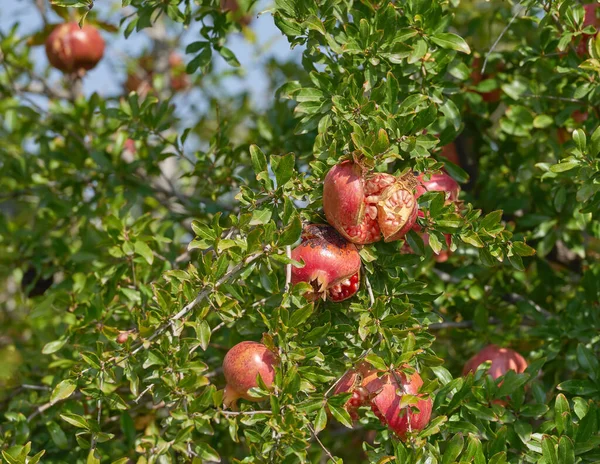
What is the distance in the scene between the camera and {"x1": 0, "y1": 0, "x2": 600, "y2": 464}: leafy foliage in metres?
1.24

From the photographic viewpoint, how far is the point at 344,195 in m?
1.19

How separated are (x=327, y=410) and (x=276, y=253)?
0.29m

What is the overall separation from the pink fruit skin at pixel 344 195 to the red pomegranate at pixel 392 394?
0.88 ft

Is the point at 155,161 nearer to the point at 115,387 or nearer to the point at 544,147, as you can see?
the point at 115,387

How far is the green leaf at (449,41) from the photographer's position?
1468 mm

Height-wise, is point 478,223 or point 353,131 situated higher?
point 353,131

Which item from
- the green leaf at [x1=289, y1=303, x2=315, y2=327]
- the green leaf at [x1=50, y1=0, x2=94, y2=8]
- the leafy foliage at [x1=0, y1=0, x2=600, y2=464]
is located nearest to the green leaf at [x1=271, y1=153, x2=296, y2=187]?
the leafy foliage at [x1=0, y1=0, x2=600, y2=464]

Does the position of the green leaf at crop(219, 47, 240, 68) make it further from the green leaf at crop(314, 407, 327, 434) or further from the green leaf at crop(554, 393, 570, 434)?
the green leaf at crop(554, 393, 570, 434)

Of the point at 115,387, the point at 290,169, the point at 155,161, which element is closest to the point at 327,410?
the point at 290,169

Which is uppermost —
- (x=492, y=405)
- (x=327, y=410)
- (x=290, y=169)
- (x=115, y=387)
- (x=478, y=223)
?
(x=290, y=169)

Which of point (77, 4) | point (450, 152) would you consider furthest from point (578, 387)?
point (77, 4)

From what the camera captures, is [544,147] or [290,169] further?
[544,147]

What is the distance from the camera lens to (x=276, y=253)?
1229 mm

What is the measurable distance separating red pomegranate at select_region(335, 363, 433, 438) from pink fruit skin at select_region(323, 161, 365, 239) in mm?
269
